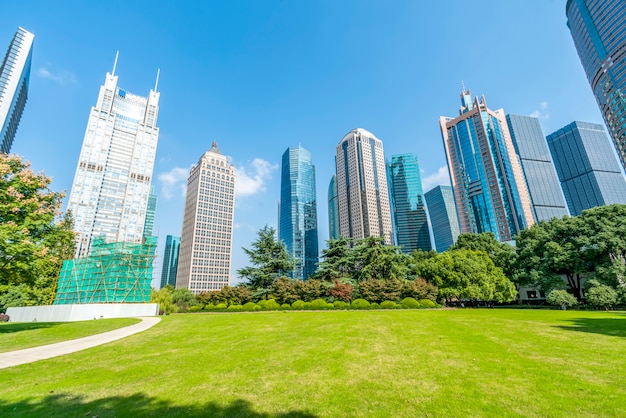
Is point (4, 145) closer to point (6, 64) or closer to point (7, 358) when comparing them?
point (6, 64)

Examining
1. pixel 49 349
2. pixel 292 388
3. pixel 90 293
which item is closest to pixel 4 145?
pixel 90 293

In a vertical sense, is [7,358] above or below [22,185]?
below

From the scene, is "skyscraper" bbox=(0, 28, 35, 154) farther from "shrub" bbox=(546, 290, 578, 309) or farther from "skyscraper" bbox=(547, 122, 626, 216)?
"skyscraper" bbox=(547, 122, 626, 216)

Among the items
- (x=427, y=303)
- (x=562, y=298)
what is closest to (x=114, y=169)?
(x=427, y=303)

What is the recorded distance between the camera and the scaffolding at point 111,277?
40344 millimetres

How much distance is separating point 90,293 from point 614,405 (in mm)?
54160

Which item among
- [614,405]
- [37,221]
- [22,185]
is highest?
[22,185]

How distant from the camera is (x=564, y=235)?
3397cm

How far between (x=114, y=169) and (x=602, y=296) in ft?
483

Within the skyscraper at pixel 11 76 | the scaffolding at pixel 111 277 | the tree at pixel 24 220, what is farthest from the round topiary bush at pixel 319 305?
the skyscraper at pixel 11 76

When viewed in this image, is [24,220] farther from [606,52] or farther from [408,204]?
[408,204]

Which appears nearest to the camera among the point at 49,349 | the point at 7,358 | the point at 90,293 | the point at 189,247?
the point at 7,358

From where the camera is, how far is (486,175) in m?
124

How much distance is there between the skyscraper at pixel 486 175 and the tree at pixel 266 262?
111 metres
